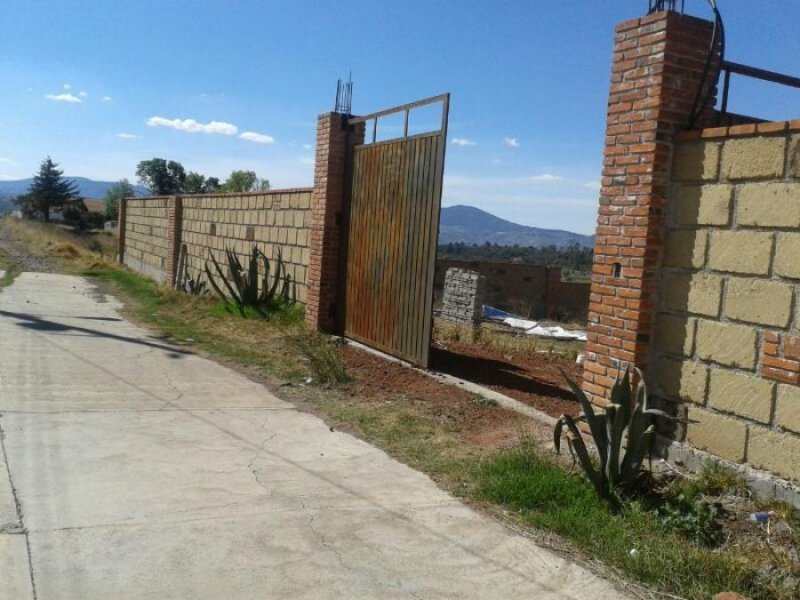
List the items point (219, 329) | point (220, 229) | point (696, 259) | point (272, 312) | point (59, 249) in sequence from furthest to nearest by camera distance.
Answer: point (59, 249)
point (220, 229)
point (272, 312)
point (219, 329)
point (696, 259)

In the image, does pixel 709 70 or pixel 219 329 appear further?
pixel 219 329

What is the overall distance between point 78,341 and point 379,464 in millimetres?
6081

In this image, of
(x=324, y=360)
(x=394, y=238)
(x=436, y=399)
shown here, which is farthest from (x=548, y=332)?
(x=436, y=399)

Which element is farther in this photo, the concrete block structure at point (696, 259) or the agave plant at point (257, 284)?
the agave plant at point (257, 284)

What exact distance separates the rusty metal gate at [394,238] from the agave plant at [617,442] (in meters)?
3.59

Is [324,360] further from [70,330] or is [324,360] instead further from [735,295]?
[70,330]

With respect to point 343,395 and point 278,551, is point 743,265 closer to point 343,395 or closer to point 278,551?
point 278,551

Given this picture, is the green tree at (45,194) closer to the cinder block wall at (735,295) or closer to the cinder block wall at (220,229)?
the cinder block wall at (220,229)

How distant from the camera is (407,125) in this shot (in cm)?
893

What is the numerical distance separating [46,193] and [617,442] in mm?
86248

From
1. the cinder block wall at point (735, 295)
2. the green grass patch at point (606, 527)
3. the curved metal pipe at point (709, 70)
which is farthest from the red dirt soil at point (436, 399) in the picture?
the curved metal pipe at point (709, 70)

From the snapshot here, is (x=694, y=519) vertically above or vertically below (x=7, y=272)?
above

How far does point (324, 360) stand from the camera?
8.05 m

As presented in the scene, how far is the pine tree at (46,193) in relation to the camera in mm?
79812
